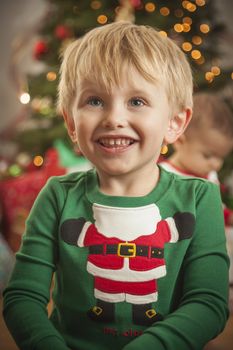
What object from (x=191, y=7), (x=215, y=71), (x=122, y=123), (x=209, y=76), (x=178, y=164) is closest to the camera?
(x=122, y=123)

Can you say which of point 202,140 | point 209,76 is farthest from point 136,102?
point 209,76

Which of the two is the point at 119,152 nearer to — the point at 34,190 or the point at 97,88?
the point at 97,88

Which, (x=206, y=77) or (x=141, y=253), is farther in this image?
(x=206, y=77)

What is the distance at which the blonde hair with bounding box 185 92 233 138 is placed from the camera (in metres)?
0.95

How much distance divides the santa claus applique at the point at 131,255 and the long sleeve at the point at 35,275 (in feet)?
0.20

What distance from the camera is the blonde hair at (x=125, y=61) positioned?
63 centimetres

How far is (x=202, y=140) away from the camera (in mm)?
984

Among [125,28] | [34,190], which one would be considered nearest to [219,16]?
[34,190]

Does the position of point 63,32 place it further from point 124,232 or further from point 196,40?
point 124,232

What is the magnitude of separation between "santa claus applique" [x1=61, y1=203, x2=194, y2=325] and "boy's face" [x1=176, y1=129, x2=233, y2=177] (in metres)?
0.33

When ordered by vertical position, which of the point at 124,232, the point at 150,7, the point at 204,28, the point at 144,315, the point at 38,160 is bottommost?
the point at 38,160

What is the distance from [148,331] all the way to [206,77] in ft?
4.19

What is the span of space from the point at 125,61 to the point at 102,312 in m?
0.35

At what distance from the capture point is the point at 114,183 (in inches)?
27.1
